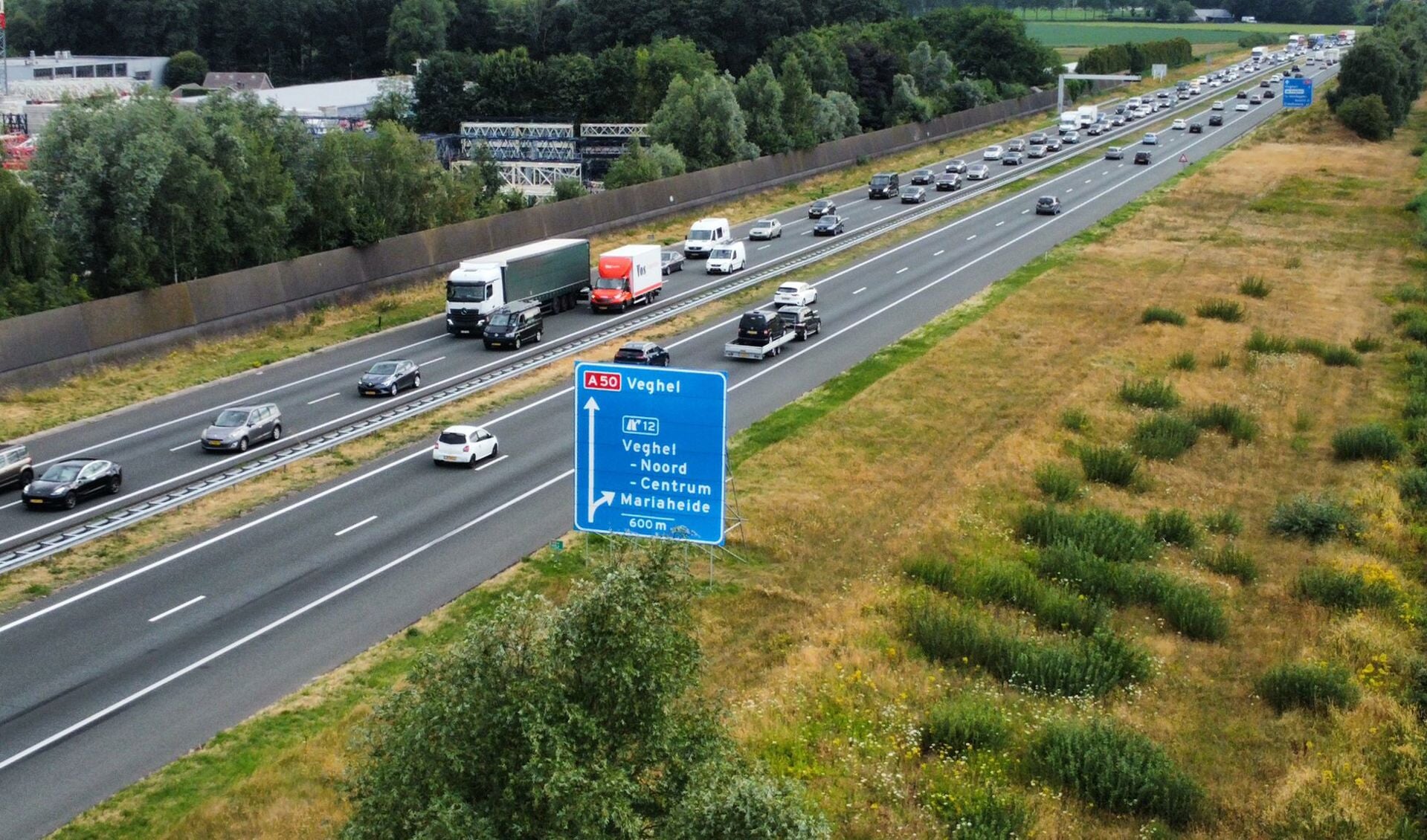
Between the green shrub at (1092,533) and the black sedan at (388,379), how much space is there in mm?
22993

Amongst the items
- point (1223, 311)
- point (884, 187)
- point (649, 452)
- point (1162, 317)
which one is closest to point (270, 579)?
point (649, 452)

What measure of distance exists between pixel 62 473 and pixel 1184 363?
119ft

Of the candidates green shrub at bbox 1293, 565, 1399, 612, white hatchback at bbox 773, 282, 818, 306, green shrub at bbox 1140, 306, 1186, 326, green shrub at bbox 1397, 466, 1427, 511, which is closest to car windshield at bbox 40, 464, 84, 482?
green shrub at bbox 1293, 565, 1399, 612

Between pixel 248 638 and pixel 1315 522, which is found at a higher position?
pixel 1315 522

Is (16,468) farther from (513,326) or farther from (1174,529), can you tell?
(1174,529)

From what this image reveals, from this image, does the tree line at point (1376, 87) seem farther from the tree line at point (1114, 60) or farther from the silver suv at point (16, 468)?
the silver suv at point (16, 468)

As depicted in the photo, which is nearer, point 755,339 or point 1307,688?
point 1307,688

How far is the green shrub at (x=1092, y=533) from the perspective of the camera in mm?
31328

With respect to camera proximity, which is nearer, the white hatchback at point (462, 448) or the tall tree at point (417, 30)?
the white hatchback at point (462, 448)

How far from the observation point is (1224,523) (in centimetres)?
3347

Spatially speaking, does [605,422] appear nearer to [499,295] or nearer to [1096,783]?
[1096,783]

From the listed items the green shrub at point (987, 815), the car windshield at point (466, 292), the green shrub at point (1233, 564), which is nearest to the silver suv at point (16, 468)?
the car windshield at point (466, 292)

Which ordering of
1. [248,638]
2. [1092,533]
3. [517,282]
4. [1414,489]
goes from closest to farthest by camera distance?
[248,638]
[1092,533]
[1414,489]
[517,282]

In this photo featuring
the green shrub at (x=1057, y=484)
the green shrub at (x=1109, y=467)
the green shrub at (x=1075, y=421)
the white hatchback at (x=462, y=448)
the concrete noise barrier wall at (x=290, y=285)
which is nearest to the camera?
the green shrub at (x=1057, y=484)
